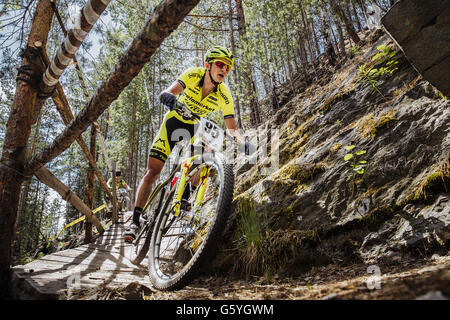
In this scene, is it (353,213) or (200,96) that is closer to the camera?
(353,213)

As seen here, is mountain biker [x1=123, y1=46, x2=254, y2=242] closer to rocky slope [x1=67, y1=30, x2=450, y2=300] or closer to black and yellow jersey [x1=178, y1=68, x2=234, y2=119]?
black and yellow jersey [x1=178, y1=68, x2=234, y2=119]

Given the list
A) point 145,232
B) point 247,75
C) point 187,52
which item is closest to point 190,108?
point 145,232

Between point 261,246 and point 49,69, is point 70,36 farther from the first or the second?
point 261,246

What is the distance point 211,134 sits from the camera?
264 centimetres

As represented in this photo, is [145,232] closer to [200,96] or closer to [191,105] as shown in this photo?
[191,105]

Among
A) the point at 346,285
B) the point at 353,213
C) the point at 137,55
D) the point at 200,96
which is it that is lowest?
the point at 346,285

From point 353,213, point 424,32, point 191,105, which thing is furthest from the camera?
point 191,105

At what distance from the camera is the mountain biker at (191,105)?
3002 millimetres

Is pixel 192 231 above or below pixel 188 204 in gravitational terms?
Answer: below

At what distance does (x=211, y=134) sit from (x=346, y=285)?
6.35ft

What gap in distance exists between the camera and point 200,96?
317 centimetres

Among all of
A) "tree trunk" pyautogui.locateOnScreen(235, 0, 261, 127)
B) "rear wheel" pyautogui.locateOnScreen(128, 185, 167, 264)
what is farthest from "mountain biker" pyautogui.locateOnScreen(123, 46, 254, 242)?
"tree trunk" pyautogui.locateOnScreen(235, 0, 261, 127)

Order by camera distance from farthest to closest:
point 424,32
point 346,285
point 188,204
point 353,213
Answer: point 188,204
point 353,213
point 424,32
point 346,285
